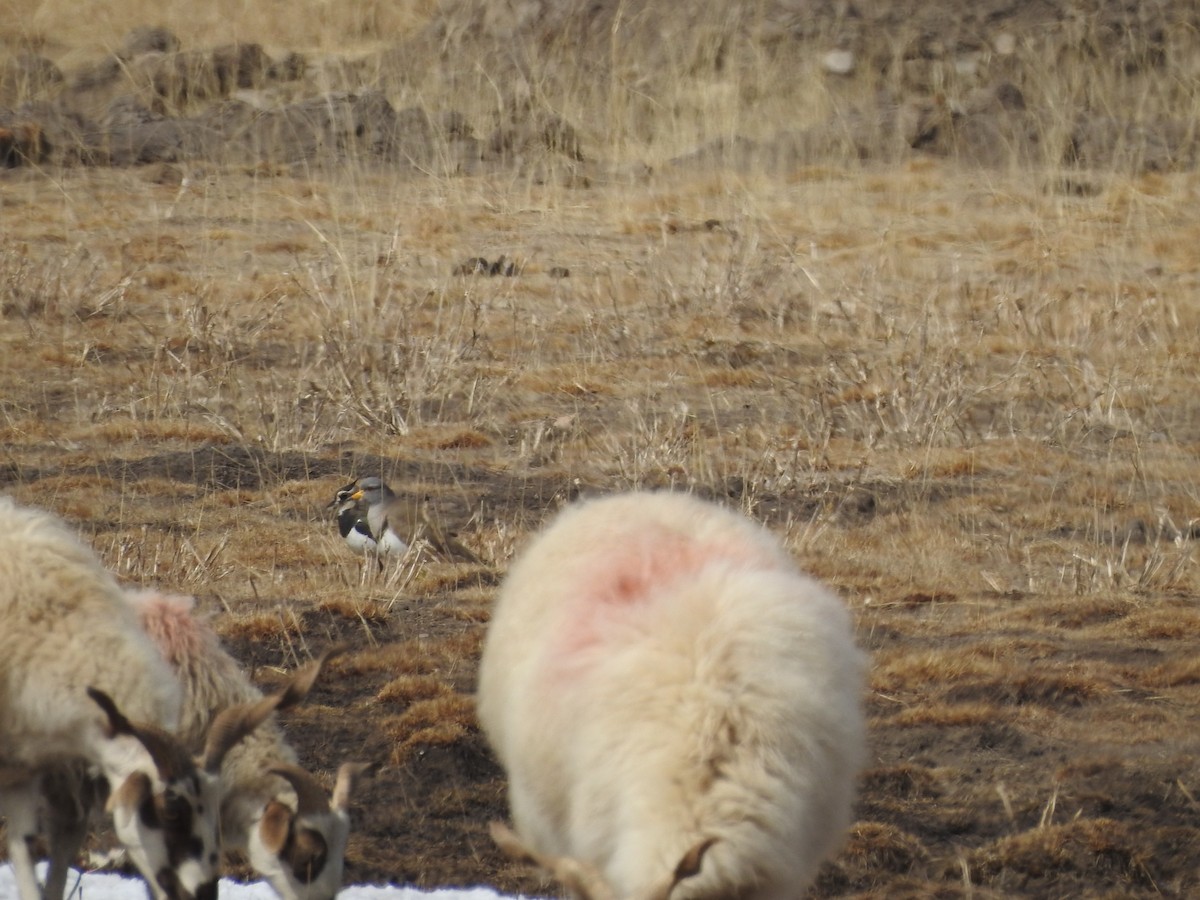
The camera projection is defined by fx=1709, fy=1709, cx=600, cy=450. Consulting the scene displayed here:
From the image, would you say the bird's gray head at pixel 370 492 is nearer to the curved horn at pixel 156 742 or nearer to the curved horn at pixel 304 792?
the curved horn at pixel 304 792

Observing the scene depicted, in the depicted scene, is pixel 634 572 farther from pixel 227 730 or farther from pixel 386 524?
pixel 386 524

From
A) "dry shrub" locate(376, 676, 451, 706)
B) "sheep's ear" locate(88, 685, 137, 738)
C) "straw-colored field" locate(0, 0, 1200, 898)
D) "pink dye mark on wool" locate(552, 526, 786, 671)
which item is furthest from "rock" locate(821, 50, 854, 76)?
"sheep's ear" locate(88, 685, 137, 738)

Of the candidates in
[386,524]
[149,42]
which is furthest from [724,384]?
[149,42]

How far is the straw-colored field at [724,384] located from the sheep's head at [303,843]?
1094mm

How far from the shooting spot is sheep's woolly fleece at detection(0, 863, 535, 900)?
4.61 m

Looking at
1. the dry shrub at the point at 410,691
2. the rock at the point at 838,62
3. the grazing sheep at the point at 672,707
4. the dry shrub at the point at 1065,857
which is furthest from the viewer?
the rock at the point at 838,62

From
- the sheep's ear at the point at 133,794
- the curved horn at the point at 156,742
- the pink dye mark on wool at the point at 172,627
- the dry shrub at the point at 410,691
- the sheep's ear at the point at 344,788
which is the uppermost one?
the curved horn at the point at 156,742

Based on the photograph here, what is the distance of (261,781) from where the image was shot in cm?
408

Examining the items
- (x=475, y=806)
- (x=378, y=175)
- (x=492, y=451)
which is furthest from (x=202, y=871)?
(x=378, y=175)

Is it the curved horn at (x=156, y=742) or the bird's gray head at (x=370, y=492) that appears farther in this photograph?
the bird's gray head at (x=370, y=492)

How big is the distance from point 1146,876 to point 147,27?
18735 millimetres

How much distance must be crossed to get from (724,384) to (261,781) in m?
6.77

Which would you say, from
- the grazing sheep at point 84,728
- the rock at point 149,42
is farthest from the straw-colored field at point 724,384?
the rock at point 149,42

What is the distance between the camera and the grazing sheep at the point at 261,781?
12.2 feet
